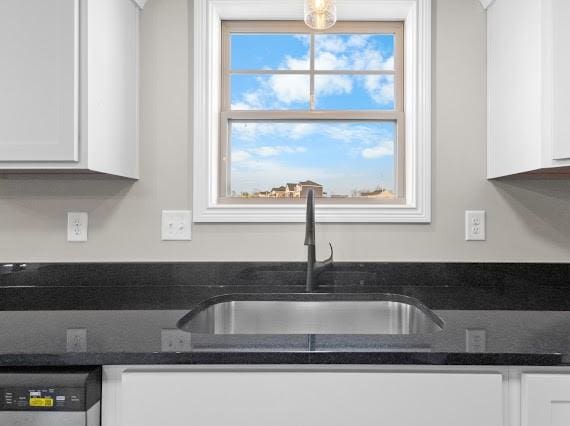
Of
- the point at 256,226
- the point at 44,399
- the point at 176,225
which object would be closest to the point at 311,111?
the point at 256,226

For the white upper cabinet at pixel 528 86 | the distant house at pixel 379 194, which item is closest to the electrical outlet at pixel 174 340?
the distant house at pixel 379 194

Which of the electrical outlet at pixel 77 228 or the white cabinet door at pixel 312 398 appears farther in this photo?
the electrical outlet at pixel 77 228

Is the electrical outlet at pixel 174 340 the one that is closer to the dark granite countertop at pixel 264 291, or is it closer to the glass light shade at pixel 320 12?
the dark granite countertop at pixel 264 291

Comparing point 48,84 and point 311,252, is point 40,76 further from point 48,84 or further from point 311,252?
point 311,252

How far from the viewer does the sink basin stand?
1.62 m

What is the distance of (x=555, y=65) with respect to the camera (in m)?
1.31

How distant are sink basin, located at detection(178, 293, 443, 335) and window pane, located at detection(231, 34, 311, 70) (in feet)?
3.34

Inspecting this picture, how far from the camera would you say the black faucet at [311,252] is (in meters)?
1.58

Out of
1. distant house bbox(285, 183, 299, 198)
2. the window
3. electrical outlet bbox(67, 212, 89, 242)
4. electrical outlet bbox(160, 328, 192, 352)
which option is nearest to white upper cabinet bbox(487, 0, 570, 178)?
the window

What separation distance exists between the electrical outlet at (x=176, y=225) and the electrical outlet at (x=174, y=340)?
2.08 ft

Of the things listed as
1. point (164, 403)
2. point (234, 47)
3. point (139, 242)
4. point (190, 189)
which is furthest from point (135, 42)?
point (164, 403)

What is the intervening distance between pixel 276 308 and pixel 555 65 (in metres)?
1.23

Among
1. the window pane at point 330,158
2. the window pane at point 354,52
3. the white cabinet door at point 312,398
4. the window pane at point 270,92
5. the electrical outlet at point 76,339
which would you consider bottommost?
the white cabinet door at point 312,398

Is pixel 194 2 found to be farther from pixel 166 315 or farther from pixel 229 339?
pixel 229 339
